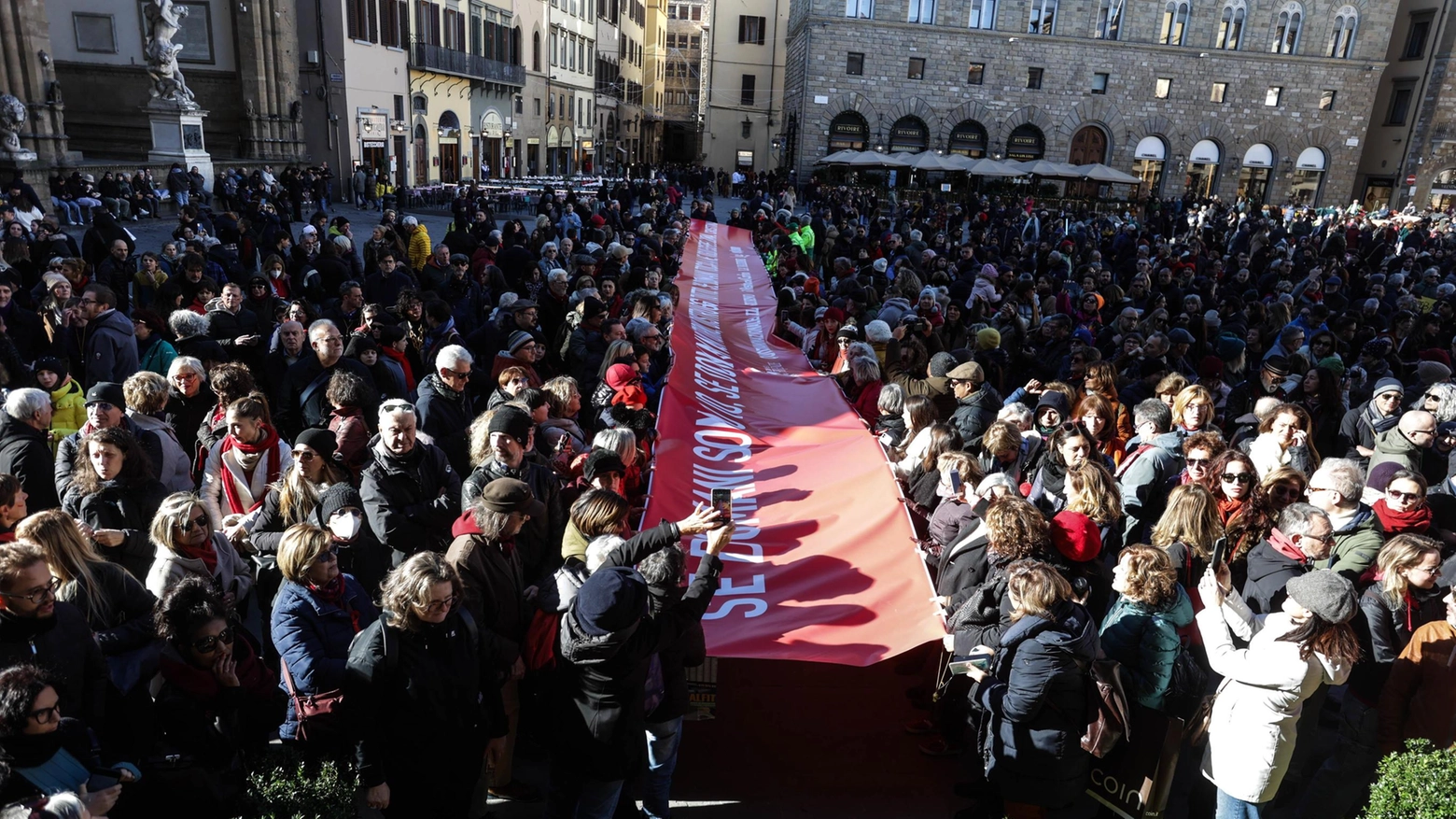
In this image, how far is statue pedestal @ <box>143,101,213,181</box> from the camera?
21.6 m

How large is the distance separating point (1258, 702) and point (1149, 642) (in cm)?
44

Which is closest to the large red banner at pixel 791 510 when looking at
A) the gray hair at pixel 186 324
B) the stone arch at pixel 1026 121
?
the gray hair at pixel 186 324

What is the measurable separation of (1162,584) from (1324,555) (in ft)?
3.73

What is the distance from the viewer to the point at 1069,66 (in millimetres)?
40125

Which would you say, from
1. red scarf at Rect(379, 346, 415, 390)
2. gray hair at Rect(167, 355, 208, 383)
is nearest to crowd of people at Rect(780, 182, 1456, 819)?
red scarf at Rect(379, 346, 415, 390)

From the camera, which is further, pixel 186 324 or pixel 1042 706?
pixel 186 324

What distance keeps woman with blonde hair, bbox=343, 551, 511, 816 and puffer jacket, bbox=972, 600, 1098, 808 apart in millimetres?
2057

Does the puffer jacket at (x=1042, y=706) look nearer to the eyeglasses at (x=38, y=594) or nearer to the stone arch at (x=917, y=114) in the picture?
the eyeglasses at (x=38, y=594)

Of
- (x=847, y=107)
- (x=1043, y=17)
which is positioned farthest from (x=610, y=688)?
(x=1043, y=17)

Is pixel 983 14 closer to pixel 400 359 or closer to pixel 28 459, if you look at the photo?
pixel 400 359

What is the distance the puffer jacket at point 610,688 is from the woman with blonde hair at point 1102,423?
11.7ft

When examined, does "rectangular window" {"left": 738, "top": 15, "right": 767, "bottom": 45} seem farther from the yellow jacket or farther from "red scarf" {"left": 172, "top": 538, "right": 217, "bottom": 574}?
"red scarf" {"left": 172, "top": 538, "right": 217, "bottom": 574}

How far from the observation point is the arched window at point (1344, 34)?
40625 millimetres

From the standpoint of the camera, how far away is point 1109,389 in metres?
6.67
